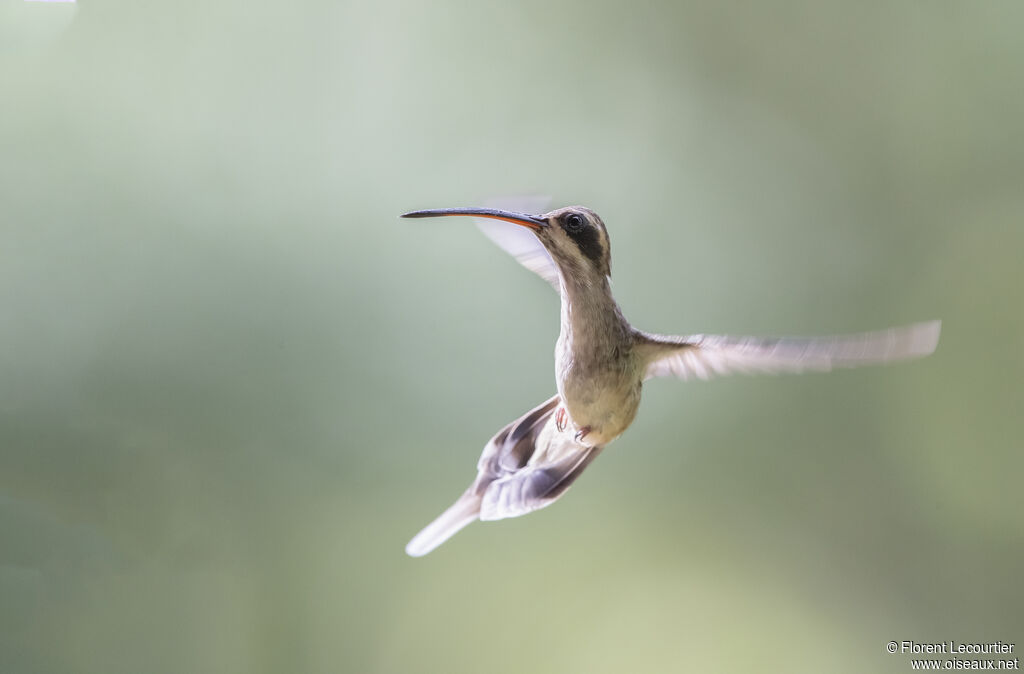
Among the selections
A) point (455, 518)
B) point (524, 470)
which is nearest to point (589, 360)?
point (524, 470)

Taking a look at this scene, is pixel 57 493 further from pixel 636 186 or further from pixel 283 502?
pixel 636 186

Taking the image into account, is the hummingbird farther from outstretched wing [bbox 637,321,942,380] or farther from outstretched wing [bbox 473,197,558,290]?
outstretched wing [bbox 473,197,558,290]

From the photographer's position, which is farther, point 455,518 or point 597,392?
point 455,518

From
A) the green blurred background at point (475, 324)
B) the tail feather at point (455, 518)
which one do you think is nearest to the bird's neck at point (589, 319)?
the tail feather at point (455, 518)

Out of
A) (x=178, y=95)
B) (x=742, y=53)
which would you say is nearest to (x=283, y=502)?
(x=178, y=95)

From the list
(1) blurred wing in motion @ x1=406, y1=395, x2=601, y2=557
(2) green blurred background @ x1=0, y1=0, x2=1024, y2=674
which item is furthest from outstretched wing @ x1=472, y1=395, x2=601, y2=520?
(2) green blurred background @ x1=0, y1=0, x2=1024, y2=674

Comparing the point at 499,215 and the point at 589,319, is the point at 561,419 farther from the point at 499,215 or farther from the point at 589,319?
the point at 499,215

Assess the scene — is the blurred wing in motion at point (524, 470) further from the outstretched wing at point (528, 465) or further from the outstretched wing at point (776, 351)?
the outstretched wing at point (776, 351)
